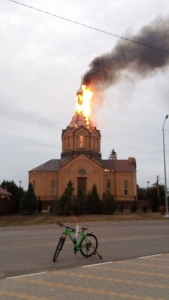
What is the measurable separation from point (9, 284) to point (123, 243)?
21.8ft

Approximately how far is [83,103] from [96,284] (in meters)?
43.5

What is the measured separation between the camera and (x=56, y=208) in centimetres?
3058

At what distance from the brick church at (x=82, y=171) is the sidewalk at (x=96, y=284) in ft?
121

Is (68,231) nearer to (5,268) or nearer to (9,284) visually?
(5,268)

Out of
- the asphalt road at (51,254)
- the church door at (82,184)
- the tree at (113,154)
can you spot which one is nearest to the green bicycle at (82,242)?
the asphalt road at (51,254)

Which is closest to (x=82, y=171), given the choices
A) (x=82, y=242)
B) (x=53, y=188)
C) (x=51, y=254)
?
(x=53, y=188)

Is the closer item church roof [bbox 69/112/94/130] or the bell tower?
the bell tower

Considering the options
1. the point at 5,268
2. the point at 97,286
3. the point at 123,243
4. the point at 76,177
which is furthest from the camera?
the point at 76,177

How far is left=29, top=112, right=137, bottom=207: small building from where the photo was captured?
44.8 metres

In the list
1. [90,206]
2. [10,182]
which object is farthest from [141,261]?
[10,182]

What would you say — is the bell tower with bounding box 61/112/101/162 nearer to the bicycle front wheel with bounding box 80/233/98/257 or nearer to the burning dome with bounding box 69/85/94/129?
the burning dome with bounding box 69/85/94/129

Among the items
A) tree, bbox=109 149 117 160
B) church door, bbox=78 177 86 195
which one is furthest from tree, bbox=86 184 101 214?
tree, bbox=109 149 117 160

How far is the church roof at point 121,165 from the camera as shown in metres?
48.1

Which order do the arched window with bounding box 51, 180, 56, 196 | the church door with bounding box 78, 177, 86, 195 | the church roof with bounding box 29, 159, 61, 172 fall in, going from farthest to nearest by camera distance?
the church roof with bounding box 29, 159, 61, 172 < the arched window with bounding box 51, 180, 56, 196 < the church door with bounding box 78, 177, 86, 195
